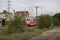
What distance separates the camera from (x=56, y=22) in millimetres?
77062

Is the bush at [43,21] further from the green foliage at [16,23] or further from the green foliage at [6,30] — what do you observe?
the green foliage at [6,30]

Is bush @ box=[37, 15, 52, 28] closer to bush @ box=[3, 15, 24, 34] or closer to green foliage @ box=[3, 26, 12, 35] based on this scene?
bush @ box=[3, 15, 24, 34]

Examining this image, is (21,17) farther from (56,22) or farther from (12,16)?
(56,22)

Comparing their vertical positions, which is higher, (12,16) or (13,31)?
(12,16)

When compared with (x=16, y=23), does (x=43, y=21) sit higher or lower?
lower

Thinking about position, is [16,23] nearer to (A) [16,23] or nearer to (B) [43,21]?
(A) [16,23]

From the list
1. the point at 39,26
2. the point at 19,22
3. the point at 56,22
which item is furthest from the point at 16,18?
the point at 56,22

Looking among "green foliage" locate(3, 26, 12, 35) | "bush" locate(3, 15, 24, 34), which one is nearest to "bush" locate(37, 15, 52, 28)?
"bush" locate(3, 15, 24, 34)

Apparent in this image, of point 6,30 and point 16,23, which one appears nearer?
point 6,30

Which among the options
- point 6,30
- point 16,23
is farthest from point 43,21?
point 6,30

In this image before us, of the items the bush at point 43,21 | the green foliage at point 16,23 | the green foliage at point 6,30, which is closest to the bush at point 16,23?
the green foliage at point 16,23

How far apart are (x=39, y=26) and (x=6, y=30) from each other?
20059 millimetres

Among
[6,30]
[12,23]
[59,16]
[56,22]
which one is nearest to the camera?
[6,30]

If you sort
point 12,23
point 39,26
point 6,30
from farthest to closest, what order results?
point 39,26, point 12,23, point 6,30
